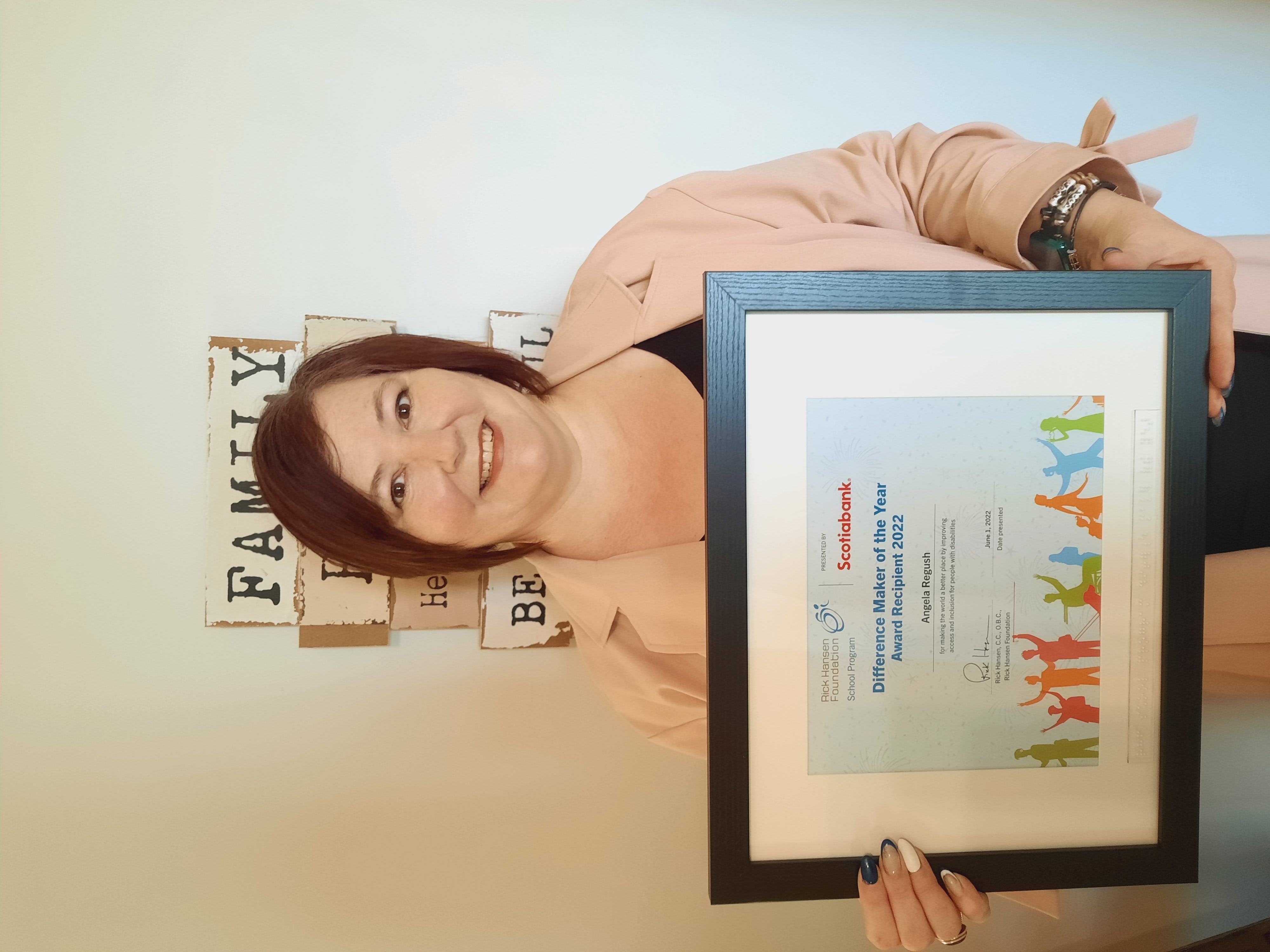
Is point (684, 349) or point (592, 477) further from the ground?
point (684, 349)

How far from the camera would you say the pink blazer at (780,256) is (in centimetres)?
91

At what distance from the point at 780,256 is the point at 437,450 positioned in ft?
1.86

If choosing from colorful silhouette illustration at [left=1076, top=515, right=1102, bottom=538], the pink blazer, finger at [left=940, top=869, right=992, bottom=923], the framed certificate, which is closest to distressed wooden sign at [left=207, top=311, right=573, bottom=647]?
the pink blazer

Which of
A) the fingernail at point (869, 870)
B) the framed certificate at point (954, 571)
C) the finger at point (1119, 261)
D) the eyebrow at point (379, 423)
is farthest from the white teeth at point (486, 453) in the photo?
the finger at point (1119, 261)

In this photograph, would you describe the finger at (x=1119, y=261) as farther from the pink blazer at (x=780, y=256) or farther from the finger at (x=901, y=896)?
the finger at (x=901, y=896)

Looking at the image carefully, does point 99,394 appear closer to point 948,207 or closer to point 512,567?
point 512,567

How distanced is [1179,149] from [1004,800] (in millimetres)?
881

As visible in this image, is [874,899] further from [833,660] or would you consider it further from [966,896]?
[833,660]

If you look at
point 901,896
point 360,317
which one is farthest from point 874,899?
point 360,317

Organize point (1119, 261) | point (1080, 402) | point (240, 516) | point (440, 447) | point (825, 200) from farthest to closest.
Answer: point (240, 516) < point (825, 200) < point (440, 447) < point (1119, 261) < point (1080, 402)

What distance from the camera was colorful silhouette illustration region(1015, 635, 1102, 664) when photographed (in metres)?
0.70

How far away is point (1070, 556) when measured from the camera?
693 millimetres

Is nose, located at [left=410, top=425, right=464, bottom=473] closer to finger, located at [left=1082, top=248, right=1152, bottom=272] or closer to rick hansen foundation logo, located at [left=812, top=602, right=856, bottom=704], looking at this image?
rick hansen foundation logo, located at [left=812, top=602, right=856, bottom=704]

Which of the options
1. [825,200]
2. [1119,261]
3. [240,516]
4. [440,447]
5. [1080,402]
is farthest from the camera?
[240,516]
